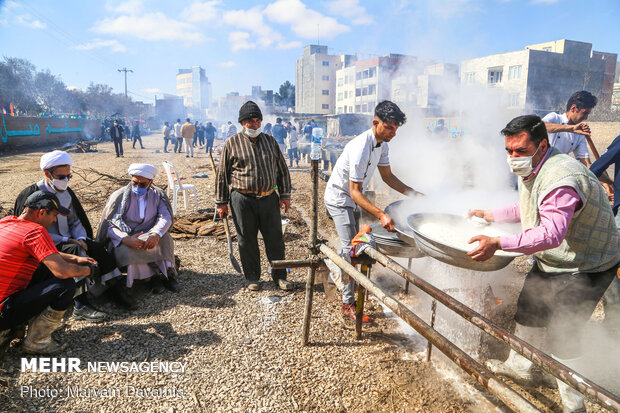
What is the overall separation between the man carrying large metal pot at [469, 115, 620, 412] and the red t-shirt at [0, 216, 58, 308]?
3269 mm

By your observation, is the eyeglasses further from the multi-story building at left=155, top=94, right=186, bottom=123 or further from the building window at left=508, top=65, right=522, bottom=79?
the multi-story building at left=155, top=94, right=186, bottom=123

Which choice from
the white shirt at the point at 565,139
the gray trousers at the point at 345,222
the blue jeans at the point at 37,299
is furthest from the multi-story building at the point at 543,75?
the blue jeans at the point at 37,299

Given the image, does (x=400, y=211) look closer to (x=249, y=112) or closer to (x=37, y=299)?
A: (x=249, y=112)

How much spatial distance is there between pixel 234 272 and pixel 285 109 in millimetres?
79914

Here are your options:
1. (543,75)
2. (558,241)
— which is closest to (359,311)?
(558,241)

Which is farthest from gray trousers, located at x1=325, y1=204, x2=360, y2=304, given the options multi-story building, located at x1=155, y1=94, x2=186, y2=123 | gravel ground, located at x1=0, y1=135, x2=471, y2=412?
multi-story building, located at x1=155, y1=94, x2=186, y2=123

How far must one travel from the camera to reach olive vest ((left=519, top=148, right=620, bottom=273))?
208 cm

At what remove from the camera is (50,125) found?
2494cm

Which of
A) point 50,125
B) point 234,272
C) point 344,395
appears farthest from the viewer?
point 50,125

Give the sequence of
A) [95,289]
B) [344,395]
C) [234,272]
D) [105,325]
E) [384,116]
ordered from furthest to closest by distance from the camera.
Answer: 1. [234,272]
2. [95,289]
3. [105,325]
4. [384,116]
5. [344,395]

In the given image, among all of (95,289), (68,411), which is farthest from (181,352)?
(95,289)

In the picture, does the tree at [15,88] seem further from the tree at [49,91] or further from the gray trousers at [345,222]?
the gray trousers at [345,222]

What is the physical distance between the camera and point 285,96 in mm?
82938

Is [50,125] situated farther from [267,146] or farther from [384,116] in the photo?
[384,116]
